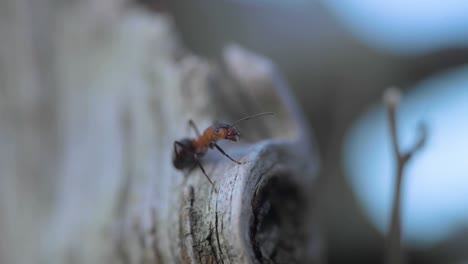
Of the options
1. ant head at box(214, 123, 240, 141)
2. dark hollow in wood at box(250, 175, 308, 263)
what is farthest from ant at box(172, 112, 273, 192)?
dark hollow in wood at box(250, 175, 308, 263)

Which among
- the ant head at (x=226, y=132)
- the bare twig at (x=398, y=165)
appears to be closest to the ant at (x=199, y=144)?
the ant head at (x=226, y=132)

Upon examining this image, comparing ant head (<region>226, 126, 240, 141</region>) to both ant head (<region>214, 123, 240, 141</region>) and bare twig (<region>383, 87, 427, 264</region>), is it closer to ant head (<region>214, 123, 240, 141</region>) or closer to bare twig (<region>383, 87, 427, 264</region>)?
ant head (<region>214, 123, 240, 141</region>)

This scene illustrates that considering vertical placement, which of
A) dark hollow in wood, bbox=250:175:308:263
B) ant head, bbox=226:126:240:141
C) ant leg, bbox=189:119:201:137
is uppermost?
ant leg, bbox=189:119:201:137

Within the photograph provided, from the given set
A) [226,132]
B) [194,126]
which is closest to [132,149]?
[194,126]

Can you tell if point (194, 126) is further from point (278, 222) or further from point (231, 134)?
point (278, 222)

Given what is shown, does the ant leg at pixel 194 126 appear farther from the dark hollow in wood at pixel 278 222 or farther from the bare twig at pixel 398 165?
the bare twig at pixel 398 165

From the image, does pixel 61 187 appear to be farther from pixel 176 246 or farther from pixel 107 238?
pixel 176 246
